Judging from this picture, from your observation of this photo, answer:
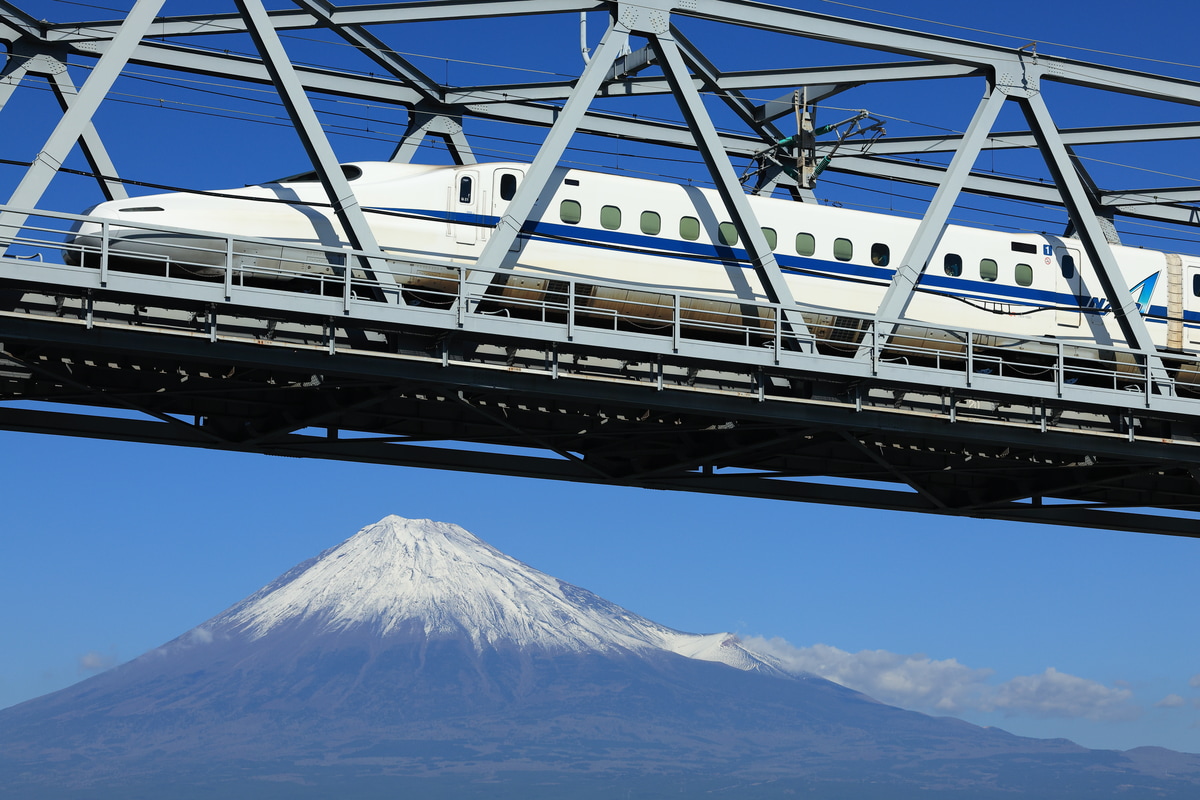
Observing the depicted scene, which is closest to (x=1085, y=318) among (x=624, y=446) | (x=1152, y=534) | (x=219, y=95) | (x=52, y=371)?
(x=1152, y=534)

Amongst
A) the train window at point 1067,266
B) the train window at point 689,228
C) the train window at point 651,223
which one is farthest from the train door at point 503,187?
the train window at point 1067,266

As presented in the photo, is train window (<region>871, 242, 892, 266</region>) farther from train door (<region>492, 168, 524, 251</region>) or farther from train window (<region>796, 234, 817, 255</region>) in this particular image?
train door (<region>492, 168, 524, 251</region>)

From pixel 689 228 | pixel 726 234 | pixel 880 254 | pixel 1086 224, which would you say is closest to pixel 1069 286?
pixel 880 254

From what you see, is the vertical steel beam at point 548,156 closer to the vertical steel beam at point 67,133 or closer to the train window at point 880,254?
the vertical steel beam at point 67,133

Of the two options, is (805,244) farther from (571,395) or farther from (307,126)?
(307,126)

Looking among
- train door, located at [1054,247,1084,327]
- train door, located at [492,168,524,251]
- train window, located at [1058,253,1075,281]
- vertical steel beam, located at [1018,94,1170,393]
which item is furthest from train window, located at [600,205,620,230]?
train window, located at [1058,253,1075,281]

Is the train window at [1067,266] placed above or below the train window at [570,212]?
above

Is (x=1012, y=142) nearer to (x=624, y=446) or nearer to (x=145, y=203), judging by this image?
(x=624, y=446)
